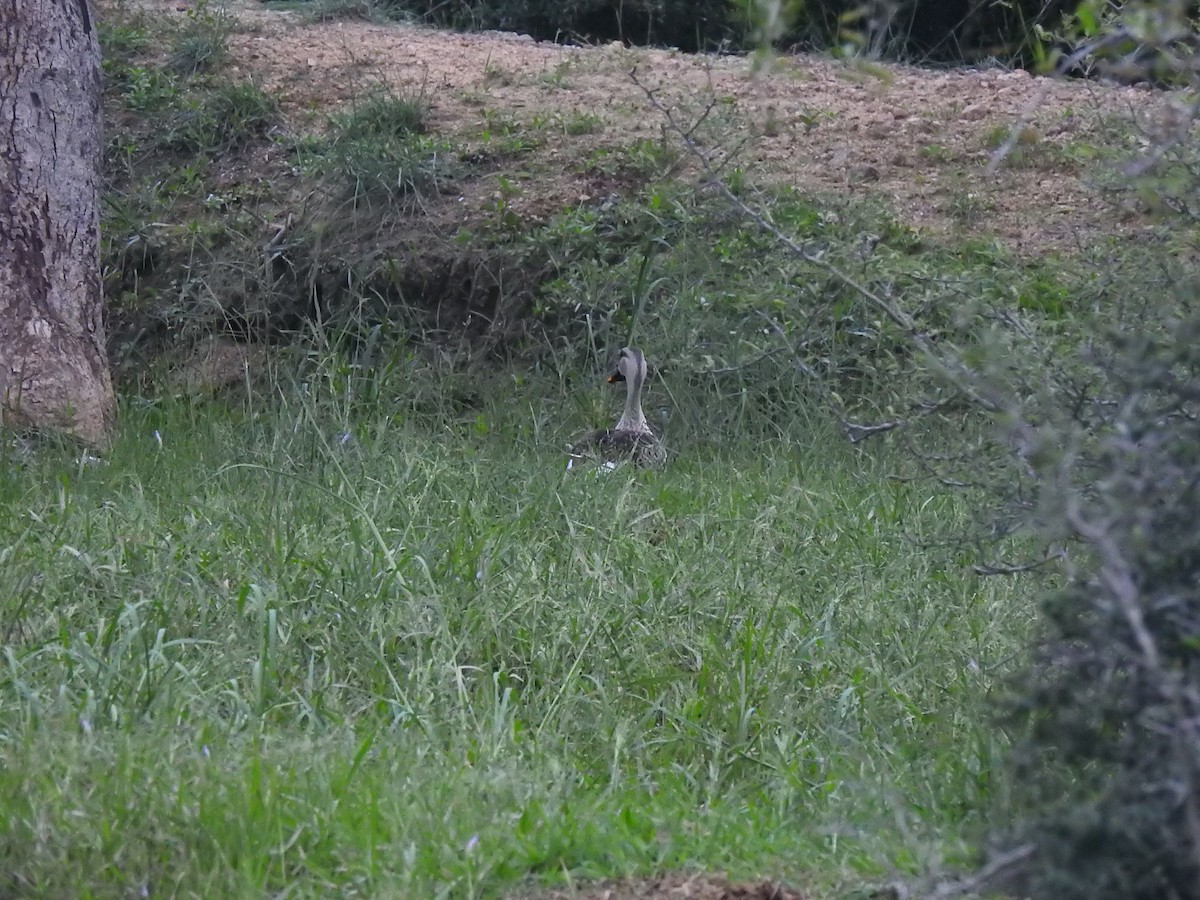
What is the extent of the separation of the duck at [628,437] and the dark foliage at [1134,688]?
4064mm

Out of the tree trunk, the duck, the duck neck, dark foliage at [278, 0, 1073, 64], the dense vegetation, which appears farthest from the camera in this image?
dark foliage at [278, 0, 1073, 64]

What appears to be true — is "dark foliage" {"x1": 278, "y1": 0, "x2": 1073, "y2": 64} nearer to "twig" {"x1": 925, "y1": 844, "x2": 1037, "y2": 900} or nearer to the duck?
the duck

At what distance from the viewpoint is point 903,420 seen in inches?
120

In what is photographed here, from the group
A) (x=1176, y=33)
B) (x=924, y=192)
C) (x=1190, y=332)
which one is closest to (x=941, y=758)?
(x=1190, y=332)

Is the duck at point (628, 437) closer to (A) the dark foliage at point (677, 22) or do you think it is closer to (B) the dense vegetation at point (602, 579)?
(B) the dense vegetation at point (602, 579)

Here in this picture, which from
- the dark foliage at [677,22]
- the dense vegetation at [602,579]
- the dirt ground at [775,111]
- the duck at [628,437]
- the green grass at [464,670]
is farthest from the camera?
the dark foliage at [677,22]

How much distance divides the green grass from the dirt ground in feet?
8.98

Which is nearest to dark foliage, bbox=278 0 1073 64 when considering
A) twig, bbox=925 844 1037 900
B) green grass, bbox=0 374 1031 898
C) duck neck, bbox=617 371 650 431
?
duck neck, bbox=617 371 650 431

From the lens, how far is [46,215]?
633 cm

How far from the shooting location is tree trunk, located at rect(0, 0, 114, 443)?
6219 mm

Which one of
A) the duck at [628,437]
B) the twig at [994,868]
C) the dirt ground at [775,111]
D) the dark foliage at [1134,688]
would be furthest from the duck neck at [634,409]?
the twig at [994,868]

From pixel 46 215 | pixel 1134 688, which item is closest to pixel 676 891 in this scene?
pixel 1134 688

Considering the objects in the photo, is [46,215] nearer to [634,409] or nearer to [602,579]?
[634,409]

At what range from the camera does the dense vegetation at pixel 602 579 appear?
2.50 meters
